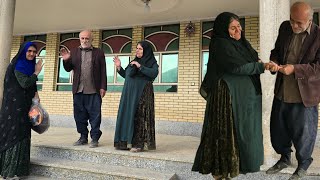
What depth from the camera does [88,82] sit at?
4.60 metres

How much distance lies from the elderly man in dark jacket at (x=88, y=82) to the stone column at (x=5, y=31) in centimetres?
106

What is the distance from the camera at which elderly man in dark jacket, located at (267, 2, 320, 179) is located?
1846 millimetres

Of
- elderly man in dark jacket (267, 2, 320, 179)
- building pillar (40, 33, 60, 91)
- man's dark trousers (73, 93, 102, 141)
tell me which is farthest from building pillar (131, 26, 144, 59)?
elderly man in dark jacket (267, 2, 320, 179)

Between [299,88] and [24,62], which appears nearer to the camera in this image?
[299,88]

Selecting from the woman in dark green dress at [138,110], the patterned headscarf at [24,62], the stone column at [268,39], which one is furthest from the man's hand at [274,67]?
the patterned headscarf at [24,62]

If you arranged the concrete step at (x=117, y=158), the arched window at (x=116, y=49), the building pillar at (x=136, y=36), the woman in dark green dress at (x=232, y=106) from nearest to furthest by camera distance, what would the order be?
1. the woman in dark green dress at (x=232, y=106)
2. the concrete step at (x=117, y=158)
3. the building pillar at (x=136, y=36)
4. the arched window at (x=116, y=49)

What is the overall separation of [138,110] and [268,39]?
6.95ft

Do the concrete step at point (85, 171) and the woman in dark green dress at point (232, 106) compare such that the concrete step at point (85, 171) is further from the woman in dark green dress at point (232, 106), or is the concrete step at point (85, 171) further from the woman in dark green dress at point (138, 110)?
the woman in dark green dress at point (232, 106)

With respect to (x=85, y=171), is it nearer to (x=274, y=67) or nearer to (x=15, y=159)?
(x=15, y=159)

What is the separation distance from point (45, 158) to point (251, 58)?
3654mm

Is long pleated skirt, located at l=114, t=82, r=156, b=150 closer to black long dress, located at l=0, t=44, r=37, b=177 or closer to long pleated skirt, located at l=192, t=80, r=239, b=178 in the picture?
black long dress, located at l=0, t=44, r=37, b=177

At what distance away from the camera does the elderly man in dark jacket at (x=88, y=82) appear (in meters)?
4.60

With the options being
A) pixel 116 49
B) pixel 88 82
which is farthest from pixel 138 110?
pixel 116 49

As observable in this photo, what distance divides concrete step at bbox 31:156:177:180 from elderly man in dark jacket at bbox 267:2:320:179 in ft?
6.15
